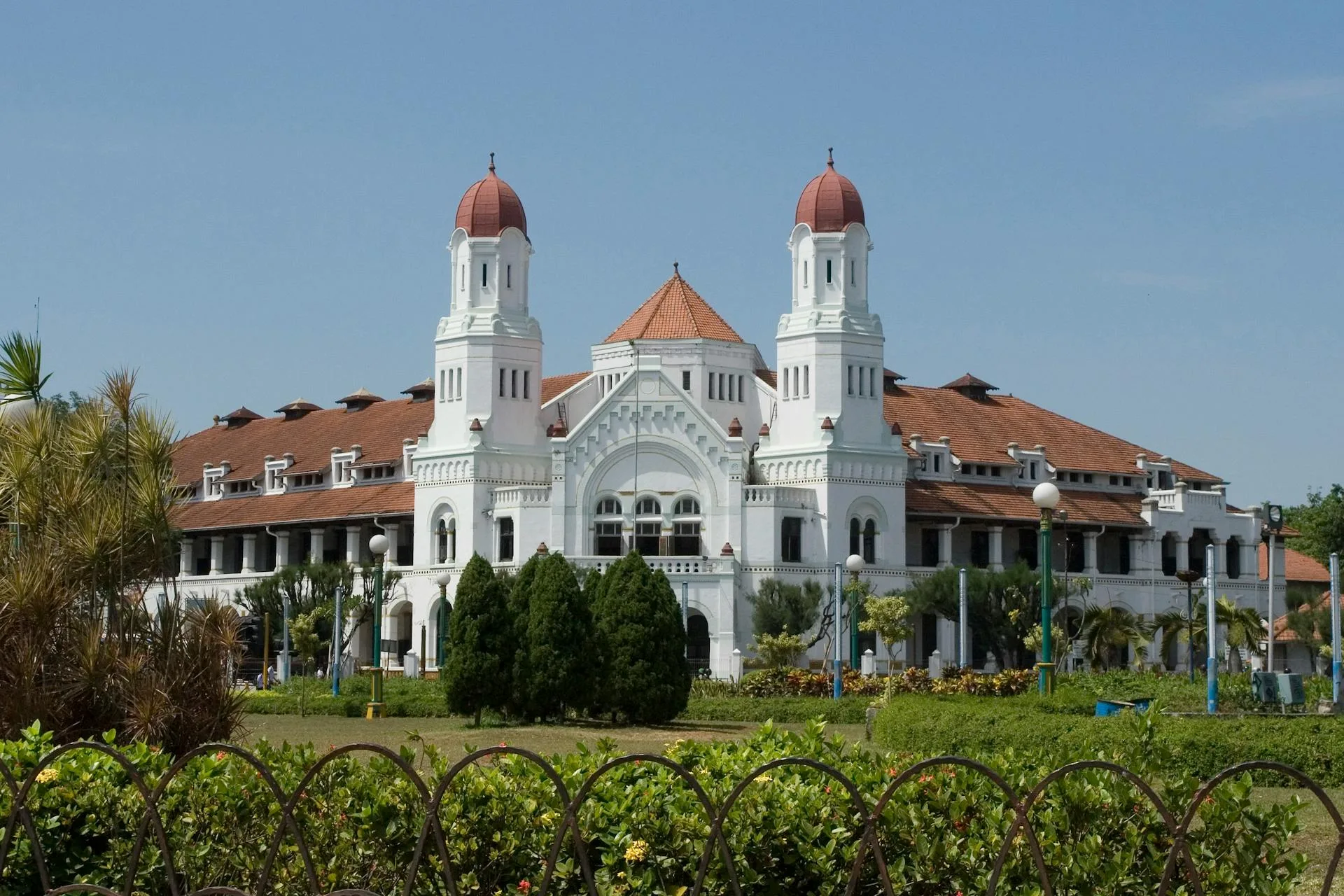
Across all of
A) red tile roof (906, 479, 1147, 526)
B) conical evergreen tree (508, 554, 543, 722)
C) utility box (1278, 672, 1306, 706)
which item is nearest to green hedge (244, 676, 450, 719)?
conical evergreen tree (508, 554, 543, 722)

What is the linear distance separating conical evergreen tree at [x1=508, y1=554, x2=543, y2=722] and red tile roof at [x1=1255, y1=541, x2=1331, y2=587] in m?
52.0

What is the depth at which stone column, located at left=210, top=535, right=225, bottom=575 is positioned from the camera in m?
79.6

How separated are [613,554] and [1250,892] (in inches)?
2214

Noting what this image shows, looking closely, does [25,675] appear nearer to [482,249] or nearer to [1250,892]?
[1250,892]

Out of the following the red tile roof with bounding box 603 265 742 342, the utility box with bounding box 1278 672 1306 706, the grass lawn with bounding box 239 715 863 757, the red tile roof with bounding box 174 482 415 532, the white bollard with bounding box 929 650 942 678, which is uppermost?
the red tile roof with bounding box 603 265 742 342

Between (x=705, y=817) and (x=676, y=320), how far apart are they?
2415 inches

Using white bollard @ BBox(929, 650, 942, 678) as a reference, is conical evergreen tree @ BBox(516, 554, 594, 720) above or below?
above

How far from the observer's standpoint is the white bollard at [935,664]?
195ft

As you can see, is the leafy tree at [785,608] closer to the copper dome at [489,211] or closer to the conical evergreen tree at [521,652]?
the copper dome at [489,211]

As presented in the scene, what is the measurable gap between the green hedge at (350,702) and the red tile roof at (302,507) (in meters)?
27.6

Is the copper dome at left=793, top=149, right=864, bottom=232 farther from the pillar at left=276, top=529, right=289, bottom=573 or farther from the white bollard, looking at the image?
the pillar at left=276, top=529, right=289, bottom=573

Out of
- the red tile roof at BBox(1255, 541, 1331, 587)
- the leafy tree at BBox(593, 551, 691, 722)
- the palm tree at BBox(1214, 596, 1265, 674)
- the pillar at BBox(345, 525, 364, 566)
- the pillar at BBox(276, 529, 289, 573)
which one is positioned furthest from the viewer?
the red tile roof at BBox(1255, 541, 1331, 587)

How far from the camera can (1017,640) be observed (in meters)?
64.9

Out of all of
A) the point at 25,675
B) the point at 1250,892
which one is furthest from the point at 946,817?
the point at 25,675
